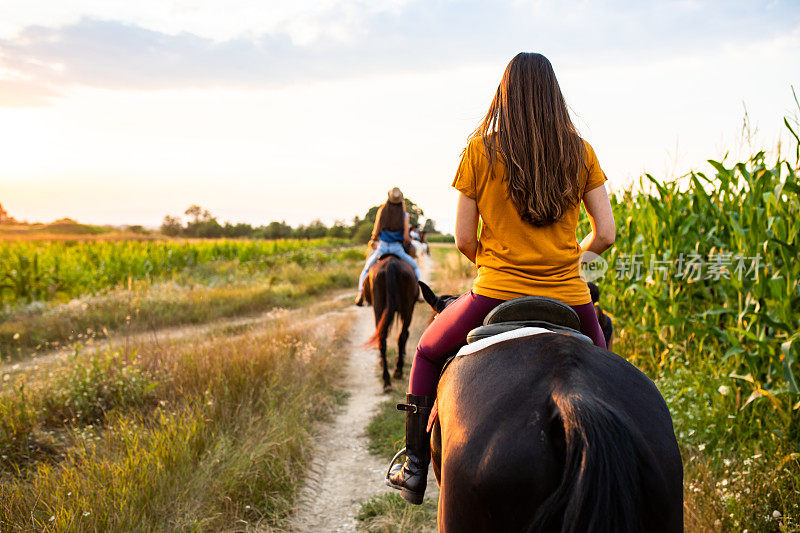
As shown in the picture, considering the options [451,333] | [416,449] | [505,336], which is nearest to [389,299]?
[416,449]

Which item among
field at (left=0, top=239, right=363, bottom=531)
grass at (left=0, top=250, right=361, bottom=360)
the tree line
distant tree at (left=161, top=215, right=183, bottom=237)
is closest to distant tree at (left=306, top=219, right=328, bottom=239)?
the tree line

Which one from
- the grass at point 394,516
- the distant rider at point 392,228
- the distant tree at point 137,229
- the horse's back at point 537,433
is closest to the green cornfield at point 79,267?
the distant rider at point 392,228

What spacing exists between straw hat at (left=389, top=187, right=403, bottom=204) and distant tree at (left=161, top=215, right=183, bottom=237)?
180ft

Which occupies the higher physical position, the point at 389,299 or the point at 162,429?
the point at 389,299

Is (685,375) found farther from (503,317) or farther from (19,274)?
(19,274)

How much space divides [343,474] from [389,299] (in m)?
2.78

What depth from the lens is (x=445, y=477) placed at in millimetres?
1568

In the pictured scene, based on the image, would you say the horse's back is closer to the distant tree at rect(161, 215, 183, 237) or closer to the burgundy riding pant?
the burgundy riding pant

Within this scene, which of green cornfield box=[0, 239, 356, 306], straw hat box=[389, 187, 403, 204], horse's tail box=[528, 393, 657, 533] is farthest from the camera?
green cornfield box=[0, 239, 356, 306]

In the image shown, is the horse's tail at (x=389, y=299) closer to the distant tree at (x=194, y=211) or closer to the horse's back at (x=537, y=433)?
the horse's back at (x=537, y=433)

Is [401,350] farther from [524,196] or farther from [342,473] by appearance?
[524,196]

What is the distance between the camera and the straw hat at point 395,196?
691 cm

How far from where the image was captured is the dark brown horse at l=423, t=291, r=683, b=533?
1271 millimetres

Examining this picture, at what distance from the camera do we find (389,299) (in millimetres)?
6691
